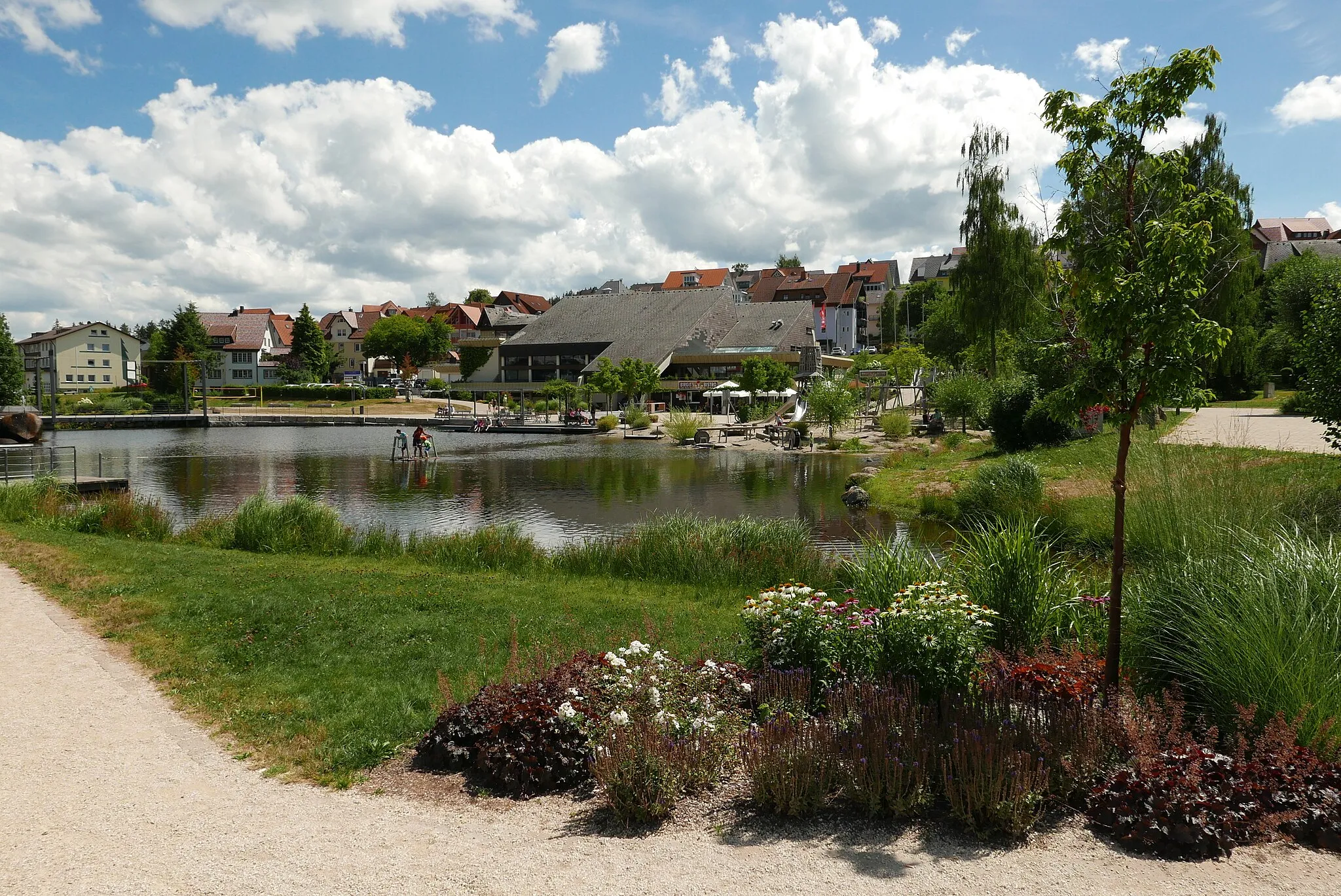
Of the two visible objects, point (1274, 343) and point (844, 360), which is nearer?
point (1274, 343)

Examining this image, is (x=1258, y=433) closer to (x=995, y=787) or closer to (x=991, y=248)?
(x=991, y=248)

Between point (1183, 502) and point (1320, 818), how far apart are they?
5.04 m

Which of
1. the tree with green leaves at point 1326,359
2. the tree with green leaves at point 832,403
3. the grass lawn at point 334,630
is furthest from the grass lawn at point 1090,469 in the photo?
the tree with green leaves at point 832,403

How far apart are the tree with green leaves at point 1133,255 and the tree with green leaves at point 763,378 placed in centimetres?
5253

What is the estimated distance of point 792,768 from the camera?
4820mm

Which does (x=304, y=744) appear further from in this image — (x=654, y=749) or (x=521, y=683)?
(x=654, y=749)

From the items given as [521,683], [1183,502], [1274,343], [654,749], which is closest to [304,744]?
[521,683]

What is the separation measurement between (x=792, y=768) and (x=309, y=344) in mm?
104601

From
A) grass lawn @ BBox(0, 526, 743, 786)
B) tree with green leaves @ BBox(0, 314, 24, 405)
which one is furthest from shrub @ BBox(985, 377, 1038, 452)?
tree with green leaves @ BBox(0, 314, 24, 405)

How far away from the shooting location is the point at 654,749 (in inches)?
194

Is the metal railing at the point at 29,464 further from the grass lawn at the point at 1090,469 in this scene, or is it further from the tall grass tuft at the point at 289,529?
the grass lawn at the point at 1090,469

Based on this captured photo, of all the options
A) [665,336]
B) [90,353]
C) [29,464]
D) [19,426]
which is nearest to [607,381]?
[665,336]

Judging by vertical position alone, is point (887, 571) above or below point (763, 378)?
below

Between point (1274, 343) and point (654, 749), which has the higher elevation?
point (1274, 343)
